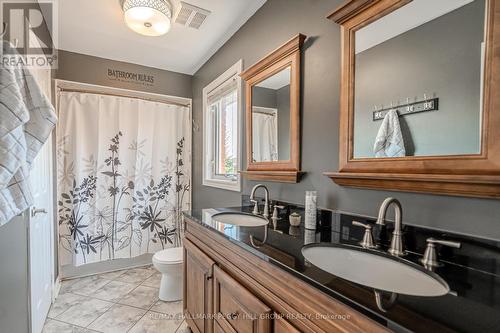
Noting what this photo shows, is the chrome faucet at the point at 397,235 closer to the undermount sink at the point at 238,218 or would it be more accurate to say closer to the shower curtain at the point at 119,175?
the undermount sink at the point at 238,218

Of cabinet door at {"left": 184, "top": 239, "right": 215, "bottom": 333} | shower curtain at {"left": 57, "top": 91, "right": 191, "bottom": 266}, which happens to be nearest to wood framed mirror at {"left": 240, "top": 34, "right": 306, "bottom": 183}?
cabinet door at {"left": 184, "top": 239, "right": 215, "bottom": 333}

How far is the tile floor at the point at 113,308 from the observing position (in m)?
1.81

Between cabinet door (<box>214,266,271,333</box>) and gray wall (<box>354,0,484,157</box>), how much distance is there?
30.9 inches

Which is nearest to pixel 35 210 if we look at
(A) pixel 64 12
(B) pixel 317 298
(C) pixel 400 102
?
(A) pixel 64 12

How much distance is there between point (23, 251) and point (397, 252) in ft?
6.27

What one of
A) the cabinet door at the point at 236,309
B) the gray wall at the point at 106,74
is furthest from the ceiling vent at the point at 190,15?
the cabinet door at the point at 236,309

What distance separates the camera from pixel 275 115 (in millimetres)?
1675

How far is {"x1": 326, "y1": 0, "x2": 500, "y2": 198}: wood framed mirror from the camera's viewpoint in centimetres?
76

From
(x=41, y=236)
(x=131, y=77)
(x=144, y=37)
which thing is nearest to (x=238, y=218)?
(x=41, y=236)

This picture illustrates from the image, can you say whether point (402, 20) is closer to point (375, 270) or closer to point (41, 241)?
point (375, 270)

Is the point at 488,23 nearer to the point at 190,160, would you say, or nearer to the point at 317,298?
the point at 317,298

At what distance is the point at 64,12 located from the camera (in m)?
1.90

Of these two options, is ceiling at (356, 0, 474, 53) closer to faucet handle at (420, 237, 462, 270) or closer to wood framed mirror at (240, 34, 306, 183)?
wood framed mirror at (240, 34, 306, 183)

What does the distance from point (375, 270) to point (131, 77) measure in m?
3.01
